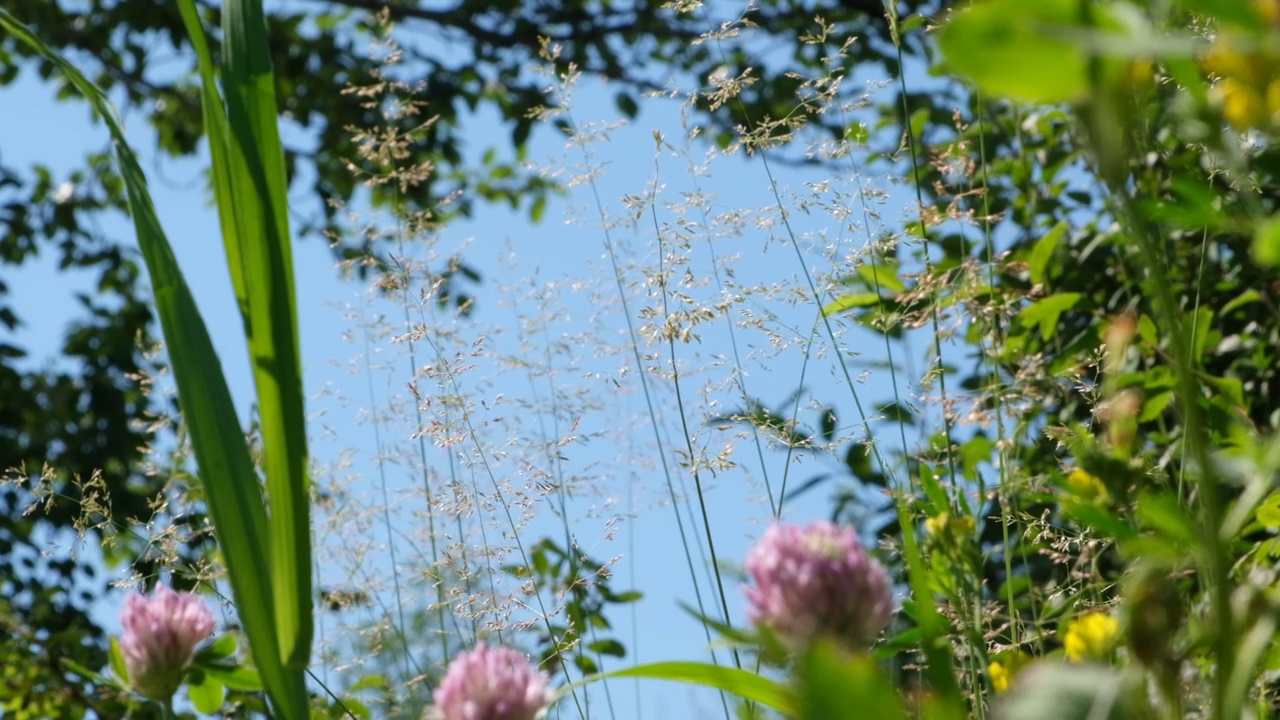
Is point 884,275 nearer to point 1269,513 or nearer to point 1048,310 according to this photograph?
point 1048,310

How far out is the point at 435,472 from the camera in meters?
1.65

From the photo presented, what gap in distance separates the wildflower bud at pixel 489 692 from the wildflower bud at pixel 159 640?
0.27m

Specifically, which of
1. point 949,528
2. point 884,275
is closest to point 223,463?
point 949,528

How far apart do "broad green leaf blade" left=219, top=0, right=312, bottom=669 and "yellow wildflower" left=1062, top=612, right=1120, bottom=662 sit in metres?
0.41

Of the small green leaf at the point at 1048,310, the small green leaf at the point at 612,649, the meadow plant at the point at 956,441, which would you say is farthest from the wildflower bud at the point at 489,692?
the small green leaf at the point at 612,649

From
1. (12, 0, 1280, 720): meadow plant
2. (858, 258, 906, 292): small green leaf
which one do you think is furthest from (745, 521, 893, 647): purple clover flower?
(858, 258, 906, 292): small green leaf

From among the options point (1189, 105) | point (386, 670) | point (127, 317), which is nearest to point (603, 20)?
point (127, 317)

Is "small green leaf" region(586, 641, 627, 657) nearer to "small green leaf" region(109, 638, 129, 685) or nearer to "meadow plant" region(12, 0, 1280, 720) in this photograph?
"meadow plant" region(12, 0, 1280, 720)

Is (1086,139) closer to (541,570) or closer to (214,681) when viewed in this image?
(214,681)

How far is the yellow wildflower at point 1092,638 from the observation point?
21.3 inches

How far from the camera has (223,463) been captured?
2.48ft

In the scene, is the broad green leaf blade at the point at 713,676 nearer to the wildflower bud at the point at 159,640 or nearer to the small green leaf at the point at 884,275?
the wildflower bud at the point at 159,640

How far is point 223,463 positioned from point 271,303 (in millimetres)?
101

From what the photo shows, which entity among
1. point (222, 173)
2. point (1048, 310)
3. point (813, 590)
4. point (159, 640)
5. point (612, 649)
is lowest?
point (813, 590)
